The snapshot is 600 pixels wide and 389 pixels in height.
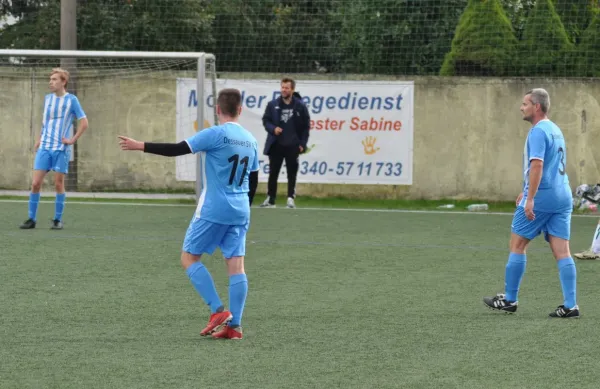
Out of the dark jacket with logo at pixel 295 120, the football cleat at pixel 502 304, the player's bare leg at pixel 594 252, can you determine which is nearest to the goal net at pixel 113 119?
the dark jacket with logo at pixel 295 120

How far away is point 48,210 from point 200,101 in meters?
2.88

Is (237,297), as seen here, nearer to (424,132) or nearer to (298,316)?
(298,316)

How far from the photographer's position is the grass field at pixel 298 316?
6098 millimetres

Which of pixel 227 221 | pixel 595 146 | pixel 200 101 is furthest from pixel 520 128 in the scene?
pixel 227 221

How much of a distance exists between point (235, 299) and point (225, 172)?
84cm

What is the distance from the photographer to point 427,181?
61.6ft

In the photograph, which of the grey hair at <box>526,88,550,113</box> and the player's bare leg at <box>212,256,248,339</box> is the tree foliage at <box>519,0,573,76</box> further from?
the player's bare leg at <box>212,256,248,339</box>

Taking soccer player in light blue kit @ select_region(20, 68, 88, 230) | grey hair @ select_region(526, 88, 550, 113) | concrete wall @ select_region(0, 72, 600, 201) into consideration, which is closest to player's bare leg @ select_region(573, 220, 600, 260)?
grey hair @ select_region(526, 88, 550, 113)

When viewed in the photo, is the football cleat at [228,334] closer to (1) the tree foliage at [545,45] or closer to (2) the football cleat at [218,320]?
(2) the football cleat at [218,320]

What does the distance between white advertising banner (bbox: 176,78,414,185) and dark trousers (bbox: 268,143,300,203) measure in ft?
3.99

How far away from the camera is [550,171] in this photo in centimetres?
813

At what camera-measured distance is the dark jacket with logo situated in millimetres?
17328

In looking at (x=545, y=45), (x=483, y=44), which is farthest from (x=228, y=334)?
(x=545, y=45)

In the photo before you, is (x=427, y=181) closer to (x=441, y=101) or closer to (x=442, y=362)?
(x=441, y=101)
